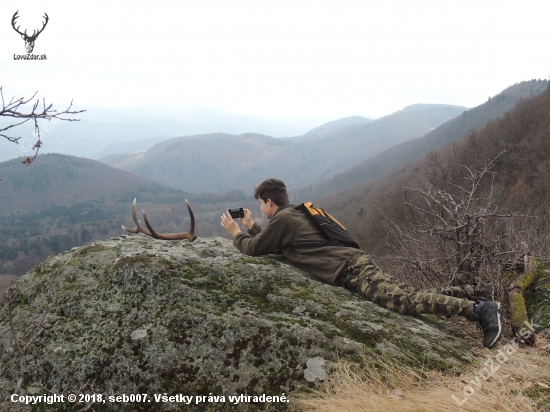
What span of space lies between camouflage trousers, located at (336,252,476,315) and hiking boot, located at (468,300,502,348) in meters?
0.13

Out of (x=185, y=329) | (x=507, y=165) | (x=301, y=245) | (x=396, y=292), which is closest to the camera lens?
(x=185, y=329)

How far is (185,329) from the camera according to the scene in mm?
3166

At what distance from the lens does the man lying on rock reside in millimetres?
3748

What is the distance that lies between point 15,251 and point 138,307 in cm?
13906

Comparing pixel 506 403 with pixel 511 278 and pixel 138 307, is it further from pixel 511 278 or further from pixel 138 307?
pixel 138 307

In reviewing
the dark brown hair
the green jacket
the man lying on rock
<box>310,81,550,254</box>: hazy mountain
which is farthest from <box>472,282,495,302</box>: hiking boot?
<box>310,81,550,254</box>: hazy mountain

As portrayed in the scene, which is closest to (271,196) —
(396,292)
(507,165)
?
(396,292)

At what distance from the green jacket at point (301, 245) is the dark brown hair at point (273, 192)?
0.36m

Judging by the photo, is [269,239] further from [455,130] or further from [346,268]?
[455,130]

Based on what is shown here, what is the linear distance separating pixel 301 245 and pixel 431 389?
2.23 metres

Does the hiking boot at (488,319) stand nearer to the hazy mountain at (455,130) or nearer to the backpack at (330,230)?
the backpack at (330,230)

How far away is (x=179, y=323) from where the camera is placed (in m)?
3.20

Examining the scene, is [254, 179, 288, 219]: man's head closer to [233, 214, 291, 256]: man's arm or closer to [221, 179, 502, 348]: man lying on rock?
[221, 179, 502, 348]: man lying on rock

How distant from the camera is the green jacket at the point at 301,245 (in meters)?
4.35
